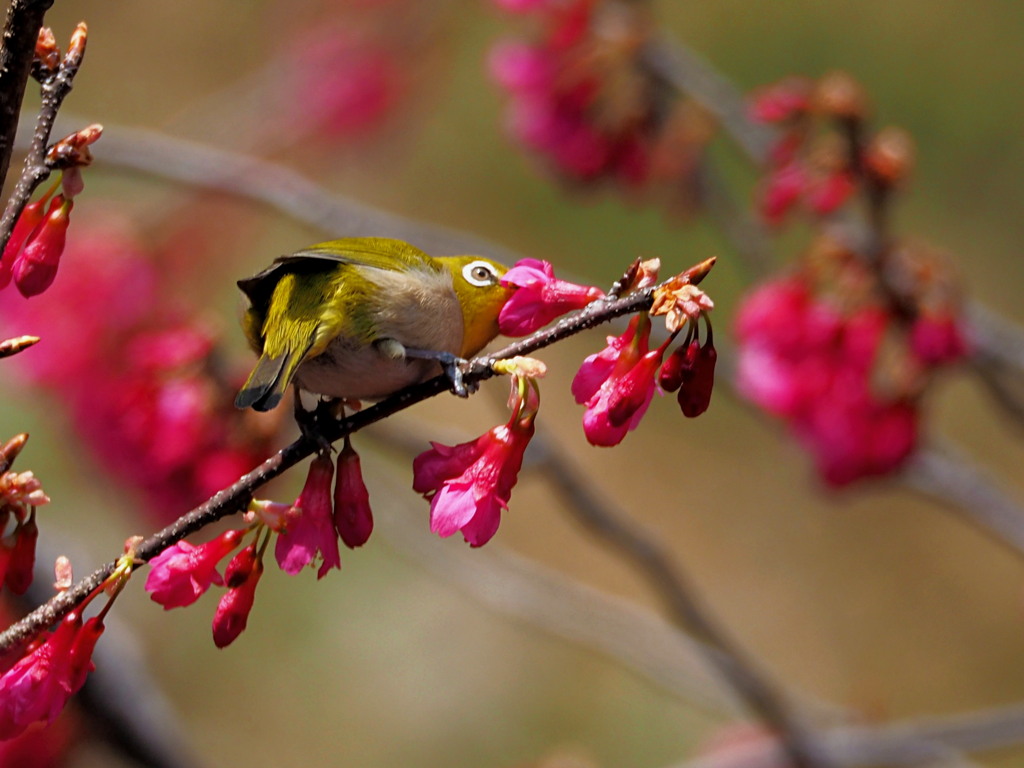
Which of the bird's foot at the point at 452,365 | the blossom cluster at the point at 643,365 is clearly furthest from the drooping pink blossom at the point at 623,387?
the bird's foot at the point at 452,365

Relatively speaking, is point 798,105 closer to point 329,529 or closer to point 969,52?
point 329,529

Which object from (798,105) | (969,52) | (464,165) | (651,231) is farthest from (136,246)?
(969,52)

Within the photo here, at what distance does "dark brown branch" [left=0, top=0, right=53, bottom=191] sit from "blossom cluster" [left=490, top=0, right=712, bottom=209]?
1.69m

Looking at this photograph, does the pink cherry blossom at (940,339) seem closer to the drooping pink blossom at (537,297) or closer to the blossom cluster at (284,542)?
the drooping pink blossom at (537,297)

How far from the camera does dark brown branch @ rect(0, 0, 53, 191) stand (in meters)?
0.93

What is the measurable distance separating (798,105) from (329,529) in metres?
1.32

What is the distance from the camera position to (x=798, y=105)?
6.58 feet

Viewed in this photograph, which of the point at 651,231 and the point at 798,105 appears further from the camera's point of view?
the point at 651,231

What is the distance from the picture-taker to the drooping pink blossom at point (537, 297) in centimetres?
113

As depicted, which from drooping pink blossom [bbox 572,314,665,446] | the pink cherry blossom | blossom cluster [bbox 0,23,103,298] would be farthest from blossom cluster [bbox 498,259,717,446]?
the pink cherry blossom

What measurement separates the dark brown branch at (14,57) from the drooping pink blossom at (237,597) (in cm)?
41

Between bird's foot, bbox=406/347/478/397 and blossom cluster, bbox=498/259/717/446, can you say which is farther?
bird's foot, bbox=406/347/478/397

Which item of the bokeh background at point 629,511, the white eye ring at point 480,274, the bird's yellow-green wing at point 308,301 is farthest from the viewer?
the bokeh background at point 629,511

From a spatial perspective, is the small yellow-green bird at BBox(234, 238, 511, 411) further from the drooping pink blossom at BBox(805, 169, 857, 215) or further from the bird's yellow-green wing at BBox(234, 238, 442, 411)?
the drooping pink blossom at BBox(805, 169, 857, 215)
